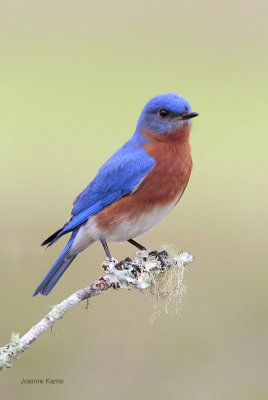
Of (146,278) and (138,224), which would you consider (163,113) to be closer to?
(138,224)

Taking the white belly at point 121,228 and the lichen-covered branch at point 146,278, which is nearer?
the lichen-covered branch at point 146,278

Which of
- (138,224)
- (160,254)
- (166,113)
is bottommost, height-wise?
(160,254)

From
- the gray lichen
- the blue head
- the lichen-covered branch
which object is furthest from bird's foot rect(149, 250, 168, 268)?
the gray lichen

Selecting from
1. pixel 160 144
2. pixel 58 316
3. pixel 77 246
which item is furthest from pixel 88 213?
pixel 58 316


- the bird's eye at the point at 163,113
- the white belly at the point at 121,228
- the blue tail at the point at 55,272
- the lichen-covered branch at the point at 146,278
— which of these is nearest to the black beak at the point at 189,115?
the bird's eye at the point at 163,113

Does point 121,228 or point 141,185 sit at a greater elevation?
point 141,185

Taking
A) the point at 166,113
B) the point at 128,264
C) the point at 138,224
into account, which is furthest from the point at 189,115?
the point at 128,264

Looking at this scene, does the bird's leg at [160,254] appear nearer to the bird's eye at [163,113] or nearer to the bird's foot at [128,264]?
the bird's foot at [128,264]
